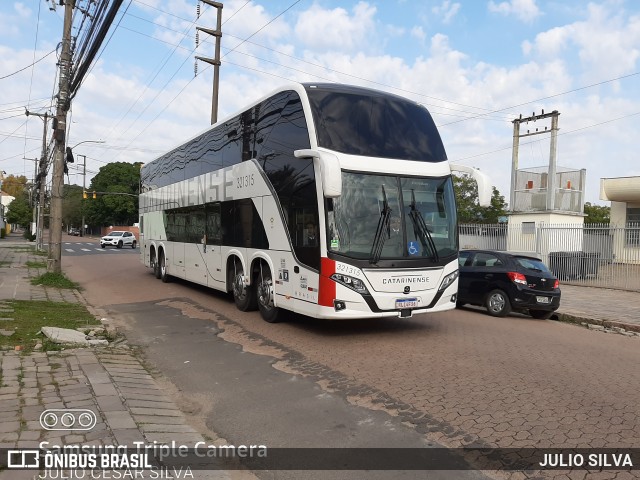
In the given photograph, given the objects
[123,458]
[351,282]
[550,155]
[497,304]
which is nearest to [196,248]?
[351,282]

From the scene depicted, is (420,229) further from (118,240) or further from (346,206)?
(118,240)

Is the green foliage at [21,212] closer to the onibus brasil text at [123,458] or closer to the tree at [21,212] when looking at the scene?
the tree at [21,212]

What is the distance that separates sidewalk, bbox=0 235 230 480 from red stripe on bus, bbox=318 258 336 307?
2724mm

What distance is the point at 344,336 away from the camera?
8.76 m

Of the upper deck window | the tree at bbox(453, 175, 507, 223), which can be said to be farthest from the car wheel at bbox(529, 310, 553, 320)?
the tree at bbox(453, 175, 507, 223)

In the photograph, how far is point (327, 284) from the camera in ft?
25.7

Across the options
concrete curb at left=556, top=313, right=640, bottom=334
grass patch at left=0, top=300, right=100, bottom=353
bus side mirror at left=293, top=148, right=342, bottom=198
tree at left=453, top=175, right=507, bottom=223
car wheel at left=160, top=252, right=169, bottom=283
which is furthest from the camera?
tree at left=453, top=175, right=507, bottom=223

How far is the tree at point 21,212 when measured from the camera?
89.9 meters

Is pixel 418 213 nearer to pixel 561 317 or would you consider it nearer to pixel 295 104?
pixel 295 104

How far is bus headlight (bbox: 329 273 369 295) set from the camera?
7.80 m

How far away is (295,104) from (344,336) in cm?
A: 395

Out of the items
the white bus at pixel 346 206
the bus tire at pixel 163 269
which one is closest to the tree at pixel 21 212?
the bus tire at pixel 163 269

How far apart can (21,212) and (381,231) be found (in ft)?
339

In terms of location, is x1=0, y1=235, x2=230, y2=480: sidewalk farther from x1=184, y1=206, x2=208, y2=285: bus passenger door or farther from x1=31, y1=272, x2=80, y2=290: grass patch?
x1=31, y1=272, x2=80, y2=290: grass patch
